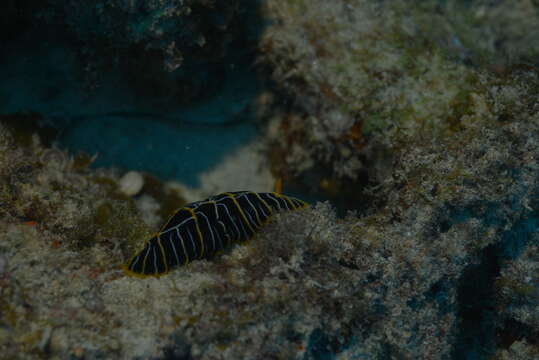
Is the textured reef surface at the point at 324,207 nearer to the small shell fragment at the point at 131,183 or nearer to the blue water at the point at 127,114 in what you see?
the small shell fragment at the point at 131,183

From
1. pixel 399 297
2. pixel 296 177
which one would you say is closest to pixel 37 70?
pixel 296 177

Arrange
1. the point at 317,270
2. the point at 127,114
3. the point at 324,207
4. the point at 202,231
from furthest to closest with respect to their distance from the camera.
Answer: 1. the point at 127,114
2. the point at 324,207
3. the point at 202,231
4. the point at 317,270

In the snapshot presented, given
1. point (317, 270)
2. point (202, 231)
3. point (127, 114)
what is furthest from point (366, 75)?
point (127, 114)

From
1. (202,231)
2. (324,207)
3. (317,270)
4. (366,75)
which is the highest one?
(366,75)

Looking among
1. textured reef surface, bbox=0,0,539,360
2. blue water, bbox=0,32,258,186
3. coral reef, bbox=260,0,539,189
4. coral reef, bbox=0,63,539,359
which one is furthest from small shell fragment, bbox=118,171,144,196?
coral reef, bbox=260,0,539,189

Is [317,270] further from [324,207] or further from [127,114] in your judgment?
[127,114]

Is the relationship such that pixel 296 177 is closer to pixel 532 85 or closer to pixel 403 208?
pixel 403 208
